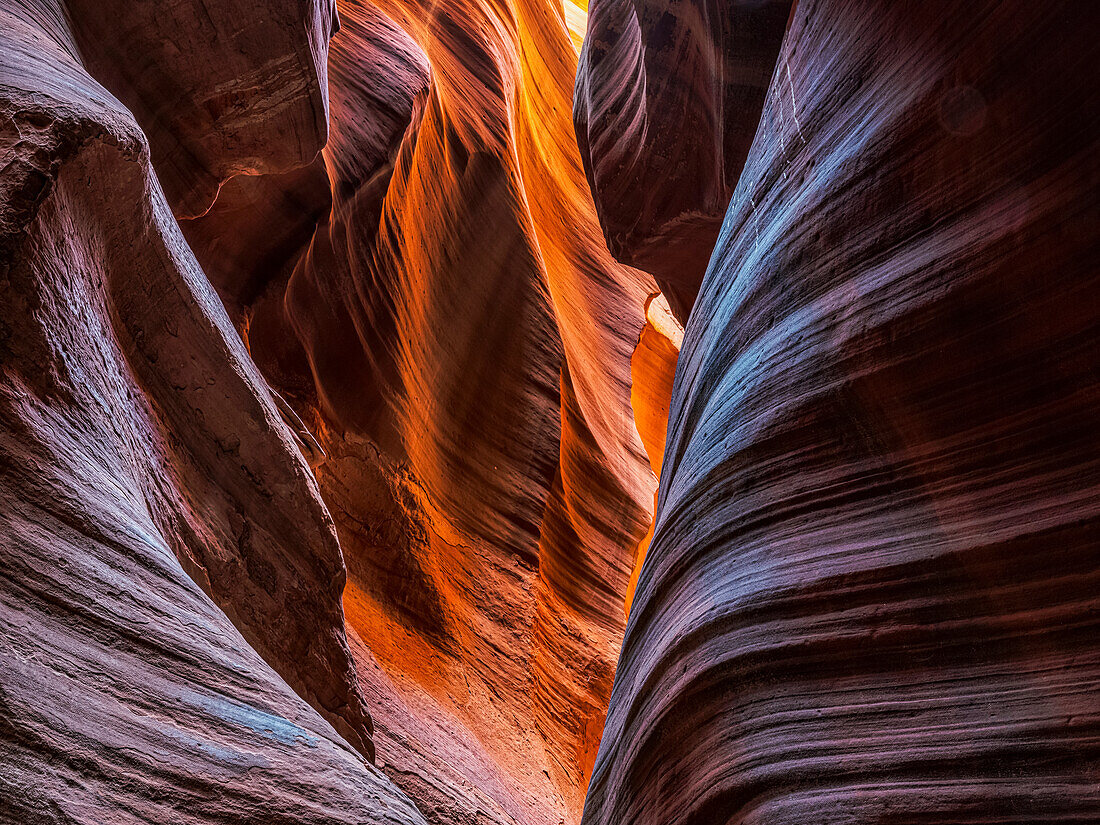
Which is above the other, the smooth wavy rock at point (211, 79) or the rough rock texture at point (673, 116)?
the rough rock texture at point (673, 116)

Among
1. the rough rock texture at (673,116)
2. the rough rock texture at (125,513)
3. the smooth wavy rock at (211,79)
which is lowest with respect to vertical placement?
the rough rock texture at (125,513)

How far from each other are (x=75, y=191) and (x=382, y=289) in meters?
4.69

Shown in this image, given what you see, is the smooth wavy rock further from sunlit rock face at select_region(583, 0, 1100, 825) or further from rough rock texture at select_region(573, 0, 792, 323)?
sunlit rock face at select_region(583, 0, 1100, 825)

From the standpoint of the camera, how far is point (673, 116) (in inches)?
259

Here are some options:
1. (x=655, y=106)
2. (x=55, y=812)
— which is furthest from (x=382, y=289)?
(x=55, y=812)

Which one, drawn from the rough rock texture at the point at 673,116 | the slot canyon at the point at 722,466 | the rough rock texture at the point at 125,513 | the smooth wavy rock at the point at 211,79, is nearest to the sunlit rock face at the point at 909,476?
the slot canyon at the point at 722,466

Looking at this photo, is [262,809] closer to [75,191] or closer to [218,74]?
[75,191]

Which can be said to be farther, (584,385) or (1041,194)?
(584,385)

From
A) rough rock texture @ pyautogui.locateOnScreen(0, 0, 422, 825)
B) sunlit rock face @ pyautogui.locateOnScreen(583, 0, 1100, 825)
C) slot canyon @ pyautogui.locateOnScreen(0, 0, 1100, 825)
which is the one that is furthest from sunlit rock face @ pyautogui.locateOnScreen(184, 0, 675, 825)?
sunlit rock face @ pyautogui.locateOnScreen(583, 0, 1100, 825)

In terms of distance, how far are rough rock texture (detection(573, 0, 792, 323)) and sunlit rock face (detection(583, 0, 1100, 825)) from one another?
2.51m

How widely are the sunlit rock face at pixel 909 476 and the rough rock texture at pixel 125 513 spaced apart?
1107 mm

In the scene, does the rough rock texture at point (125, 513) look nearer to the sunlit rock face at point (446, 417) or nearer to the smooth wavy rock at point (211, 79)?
the smooth wavy rock at point (211, 79)

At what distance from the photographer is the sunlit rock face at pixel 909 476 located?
2.20 meters

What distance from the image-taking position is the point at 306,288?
6.93 metres
